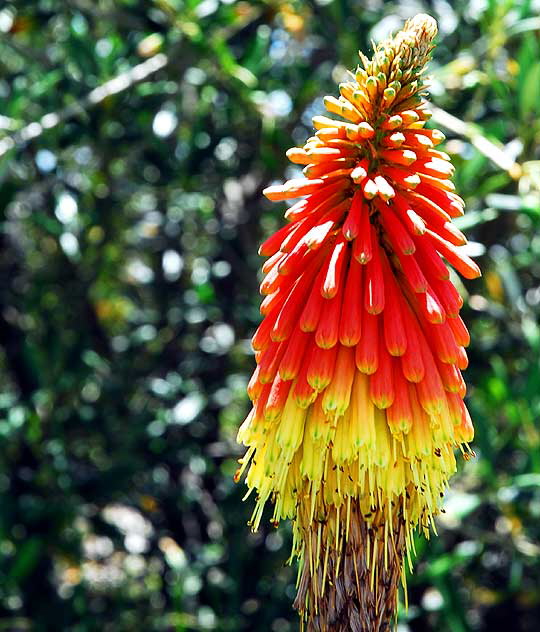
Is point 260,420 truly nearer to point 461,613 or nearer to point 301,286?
point 301,286

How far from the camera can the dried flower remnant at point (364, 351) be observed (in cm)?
141

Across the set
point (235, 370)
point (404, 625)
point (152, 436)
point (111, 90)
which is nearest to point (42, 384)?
point (152, 436)

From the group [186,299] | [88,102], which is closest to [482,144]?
[88,102]

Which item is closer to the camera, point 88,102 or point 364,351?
point 364,351

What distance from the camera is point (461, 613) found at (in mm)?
2801

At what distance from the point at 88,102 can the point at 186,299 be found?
3.58 feet

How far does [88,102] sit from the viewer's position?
2779 mm

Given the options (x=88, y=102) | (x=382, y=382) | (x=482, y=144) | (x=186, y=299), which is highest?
(x=88, y=102)

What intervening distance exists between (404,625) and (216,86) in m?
1.93

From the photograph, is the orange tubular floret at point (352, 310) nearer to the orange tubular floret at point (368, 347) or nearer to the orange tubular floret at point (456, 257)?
the orange tubular floret at point (368, 347)

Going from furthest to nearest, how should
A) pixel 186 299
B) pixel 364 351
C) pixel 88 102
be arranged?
pixel 186 299 < pixel 88 102 < pixel 364 351

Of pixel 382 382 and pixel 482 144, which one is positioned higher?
pixel 482 144

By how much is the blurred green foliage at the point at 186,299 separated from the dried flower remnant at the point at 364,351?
3.33 feet

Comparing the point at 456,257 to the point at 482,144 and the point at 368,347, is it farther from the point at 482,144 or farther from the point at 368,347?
the point at 482,144
